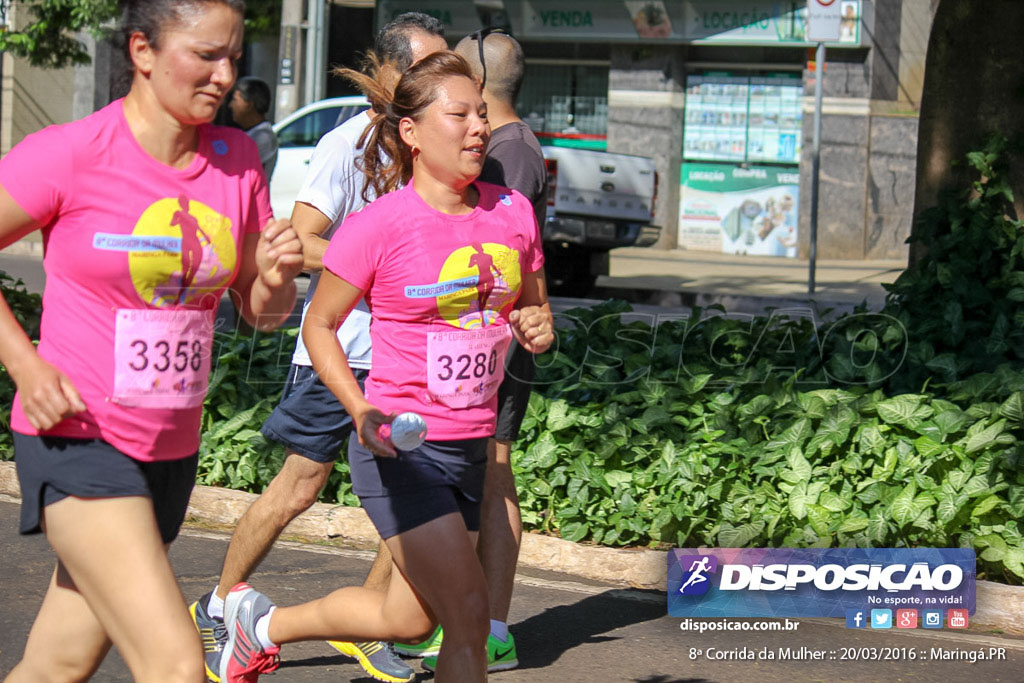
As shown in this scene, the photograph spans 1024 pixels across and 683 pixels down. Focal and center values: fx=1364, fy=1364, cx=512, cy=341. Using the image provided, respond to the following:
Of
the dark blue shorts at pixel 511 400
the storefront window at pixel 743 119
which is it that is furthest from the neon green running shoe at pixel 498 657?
the storefront window at pixel 743 119

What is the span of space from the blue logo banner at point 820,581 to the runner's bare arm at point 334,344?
2277 mm

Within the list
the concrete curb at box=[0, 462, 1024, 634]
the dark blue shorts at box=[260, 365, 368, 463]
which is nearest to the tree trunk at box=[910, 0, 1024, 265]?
the concrete curb at box=[0, 462, 1024, 634]

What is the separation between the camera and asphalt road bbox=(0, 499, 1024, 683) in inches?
177

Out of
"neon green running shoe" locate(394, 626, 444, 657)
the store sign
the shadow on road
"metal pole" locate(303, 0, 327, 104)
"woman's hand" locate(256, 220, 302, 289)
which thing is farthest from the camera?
the store sign

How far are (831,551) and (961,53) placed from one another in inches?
157

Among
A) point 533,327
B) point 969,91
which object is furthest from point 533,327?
point 969,91

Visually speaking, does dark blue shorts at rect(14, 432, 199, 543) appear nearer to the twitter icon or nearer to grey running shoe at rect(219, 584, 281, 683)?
grey running shoe at rect(219, 584, 281, 683)

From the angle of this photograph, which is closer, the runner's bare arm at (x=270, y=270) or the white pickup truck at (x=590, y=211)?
the runner's bare arm at (x=270, y=270)

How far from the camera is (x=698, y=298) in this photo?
14430 millimetres

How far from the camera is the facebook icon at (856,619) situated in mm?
5044

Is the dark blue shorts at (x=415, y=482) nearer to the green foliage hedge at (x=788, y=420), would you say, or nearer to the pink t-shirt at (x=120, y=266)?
the pink t-shirt at (x=120, y=266)

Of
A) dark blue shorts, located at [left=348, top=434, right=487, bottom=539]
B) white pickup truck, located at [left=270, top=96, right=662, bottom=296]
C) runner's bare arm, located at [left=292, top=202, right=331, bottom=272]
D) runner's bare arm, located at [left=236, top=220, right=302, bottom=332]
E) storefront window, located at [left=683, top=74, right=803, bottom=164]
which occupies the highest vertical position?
storefront window, located at [left=683, top=74, right=803, bottom=164]

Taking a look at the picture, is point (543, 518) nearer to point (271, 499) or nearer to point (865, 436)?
point (865, 436)

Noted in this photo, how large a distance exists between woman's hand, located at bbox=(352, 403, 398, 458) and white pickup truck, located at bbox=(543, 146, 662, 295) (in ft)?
38.1
